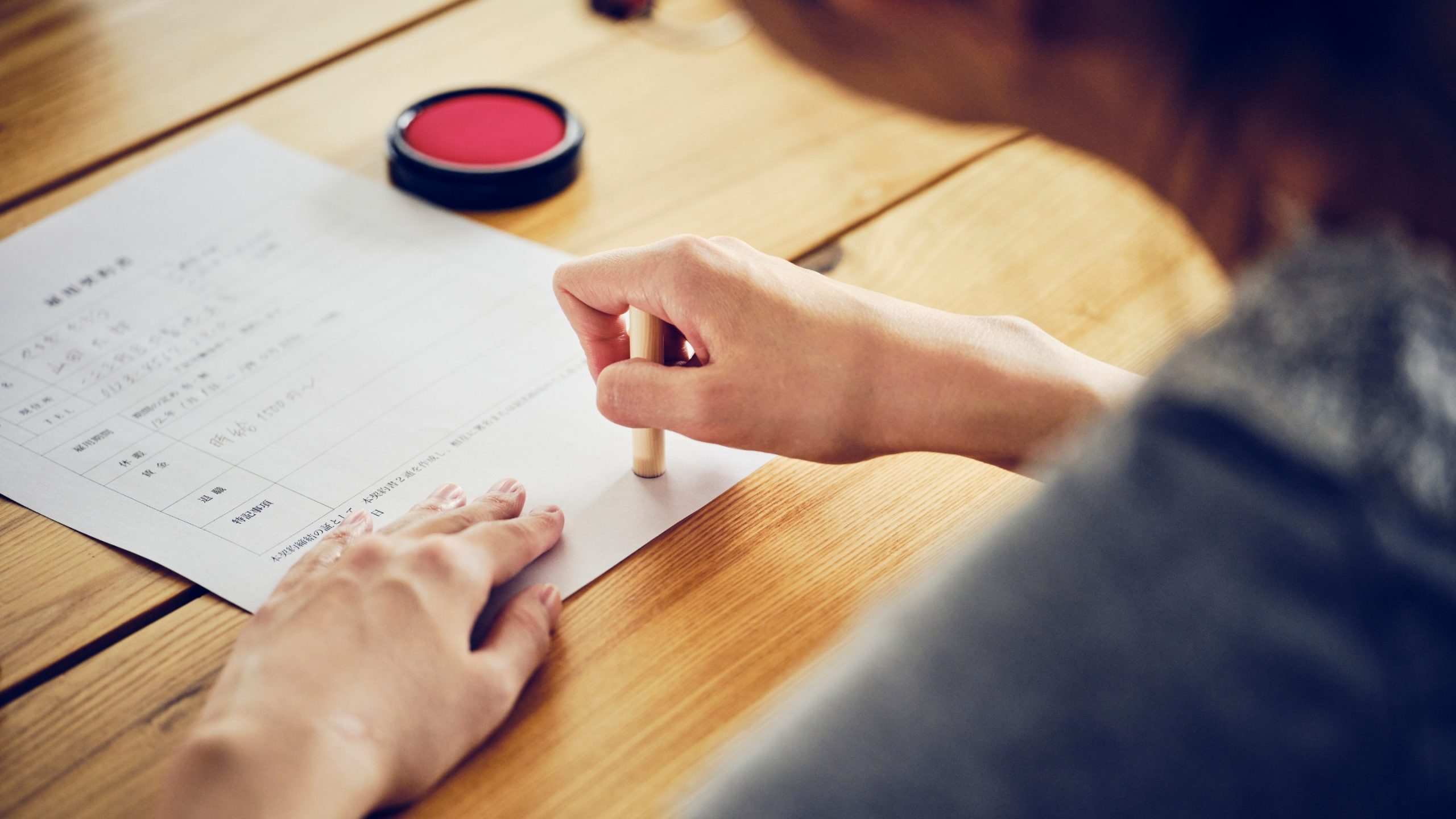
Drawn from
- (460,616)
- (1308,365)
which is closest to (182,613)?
(460,616)

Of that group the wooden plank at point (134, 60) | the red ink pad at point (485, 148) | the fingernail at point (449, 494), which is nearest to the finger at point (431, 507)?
the fingernail at point (449, 494)

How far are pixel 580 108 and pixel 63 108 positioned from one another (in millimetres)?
505

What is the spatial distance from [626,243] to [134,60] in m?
0.61

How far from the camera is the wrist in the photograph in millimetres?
472

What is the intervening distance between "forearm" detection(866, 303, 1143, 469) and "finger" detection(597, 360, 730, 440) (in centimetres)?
11

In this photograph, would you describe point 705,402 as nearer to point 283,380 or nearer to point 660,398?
point 660,398

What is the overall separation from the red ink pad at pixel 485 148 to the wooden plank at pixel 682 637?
1.02ft

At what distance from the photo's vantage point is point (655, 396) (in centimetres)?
68

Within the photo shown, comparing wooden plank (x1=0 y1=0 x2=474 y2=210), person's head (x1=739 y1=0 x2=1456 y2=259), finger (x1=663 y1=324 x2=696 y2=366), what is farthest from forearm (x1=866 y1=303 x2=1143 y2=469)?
wooden plank (x1=0 y1=0 x2=474 y2=210)

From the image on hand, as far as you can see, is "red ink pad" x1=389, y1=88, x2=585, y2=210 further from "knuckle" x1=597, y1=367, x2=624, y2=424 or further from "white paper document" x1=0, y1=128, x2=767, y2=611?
"knuckle" x1=597, y1=367, x2=624, y2=424

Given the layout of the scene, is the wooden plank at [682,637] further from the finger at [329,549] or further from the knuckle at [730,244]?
the knuckle at [730,244]

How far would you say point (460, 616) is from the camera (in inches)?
22.3

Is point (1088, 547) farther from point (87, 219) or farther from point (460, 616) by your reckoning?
point (87, 219)

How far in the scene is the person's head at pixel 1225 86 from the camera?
325mm
